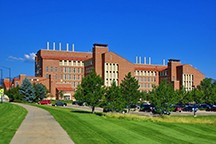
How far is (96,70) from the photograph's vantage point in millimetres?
103250

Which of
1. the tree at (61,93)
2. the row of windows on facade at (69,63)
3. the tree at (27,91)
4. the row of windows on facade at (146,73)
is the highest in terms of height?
the row of windows on facade at (69,63)

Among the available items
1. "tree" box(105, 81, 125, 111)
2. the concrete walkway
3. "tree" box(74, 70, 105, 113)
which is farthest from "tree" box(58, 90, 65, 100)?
the concrete walkway

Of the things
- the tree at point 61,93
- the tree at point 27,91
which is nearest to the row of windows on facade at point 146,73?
the tree at point 61,93

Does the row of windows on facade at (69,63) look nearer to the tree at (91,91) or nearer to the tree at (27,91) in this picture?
the tree at (27,91)

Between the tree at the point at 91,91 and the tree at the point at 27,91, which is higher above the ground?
the tree at the point at 91,91

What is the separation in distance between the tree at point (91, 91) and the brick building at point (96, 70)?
2547 inches

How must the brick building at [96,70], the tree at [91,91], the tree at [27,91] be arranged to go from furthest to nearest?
1. the brick building at [96,70]
2. the tree at [27,91]
3. the tree at [91,91]

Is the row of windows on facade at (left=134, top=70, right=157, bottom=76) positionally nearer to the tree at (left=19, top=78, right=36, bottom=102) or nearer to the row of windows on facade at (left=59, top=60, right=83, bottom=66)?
the row of windows on facade at (left=59, top=60, right=83, bottom=66)

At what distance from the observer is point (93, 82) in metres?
37.1

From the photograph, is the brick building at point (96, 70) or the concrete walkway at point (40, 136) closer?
the concrete walkway at point (40, 136)

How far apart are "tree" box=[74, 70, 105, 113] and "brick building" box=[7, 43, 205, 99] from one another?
212 ft

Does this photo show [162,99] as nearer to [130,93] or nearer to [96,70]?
[130,93]

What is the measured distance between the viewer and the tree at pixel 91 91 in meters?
36.1

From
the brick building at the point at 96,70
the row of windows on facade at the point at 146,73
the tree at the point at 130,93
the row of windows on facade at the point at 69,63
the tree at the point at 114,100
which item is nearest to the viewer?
the tree at the point at 114,100
